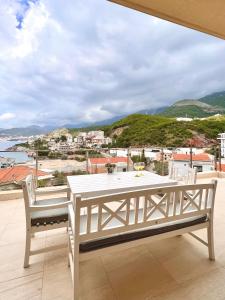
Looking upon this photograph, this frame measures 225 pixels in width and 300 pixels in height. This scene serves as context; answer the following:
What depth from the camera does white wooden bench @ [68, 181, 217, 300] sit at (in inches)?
47.6

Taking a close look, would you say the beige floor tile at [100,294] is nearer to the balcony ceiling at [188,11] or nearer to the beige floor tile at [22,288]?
the beige floor tile at [22,288]

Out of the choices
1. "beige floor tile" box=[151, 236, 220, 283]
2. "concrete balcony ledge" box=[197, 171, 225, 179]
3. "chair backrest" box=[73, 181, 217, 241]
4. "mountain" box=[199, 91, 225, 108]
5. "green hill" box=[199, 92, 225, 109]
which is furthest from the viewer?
"mountain" box=[199, 91, 225, 108]

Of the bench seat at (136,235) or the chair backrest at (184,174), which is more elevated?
the chair backrest at (184,174)

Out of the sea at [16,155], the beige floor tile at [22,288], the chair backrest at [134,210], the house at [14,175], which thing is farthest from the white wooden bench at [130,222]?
the sea at [16,155]

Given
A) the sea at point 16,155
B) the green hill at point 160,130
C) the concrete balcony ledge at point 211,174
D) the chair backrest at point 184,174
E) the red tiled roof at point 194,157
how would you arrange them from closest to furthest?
the chair backrest at point 184,174, the sea at point 16,155, the concrete balcony ledge at point 211,174, the red tiled roof at point 194,157, the green hill at point 160,130

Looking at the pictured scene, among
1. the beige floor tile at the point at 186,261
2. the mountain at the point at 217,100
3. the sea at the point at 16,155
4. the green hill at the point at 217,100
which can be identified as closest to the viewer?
the beige floor tile at the point at 186,261

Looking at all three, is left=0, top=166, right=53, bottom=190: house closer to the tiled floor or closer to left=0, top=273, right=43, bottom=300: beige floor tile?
the tiled floor

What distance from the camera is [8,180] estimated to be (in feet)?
12.2

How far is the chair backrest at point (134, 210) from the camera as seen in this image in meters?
1.20

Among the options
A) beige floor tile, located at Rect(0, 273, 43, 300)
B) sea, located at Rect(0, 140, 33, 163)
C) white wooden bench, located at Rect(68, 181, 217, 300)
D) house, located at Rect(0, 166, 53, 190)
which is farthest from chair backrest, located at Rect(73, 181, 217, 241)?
sea, located at Rect(0, 140, 33, 163)

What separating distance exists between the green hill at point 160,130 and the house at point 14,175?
3.61 meters

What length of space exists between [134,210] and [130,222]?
4.1 inches

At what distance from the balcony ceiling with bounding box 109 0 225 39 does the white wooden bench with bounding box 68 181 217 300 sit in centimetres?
155

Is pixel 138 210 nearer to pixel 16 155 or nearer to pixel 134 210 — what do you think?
pixel 134 210
